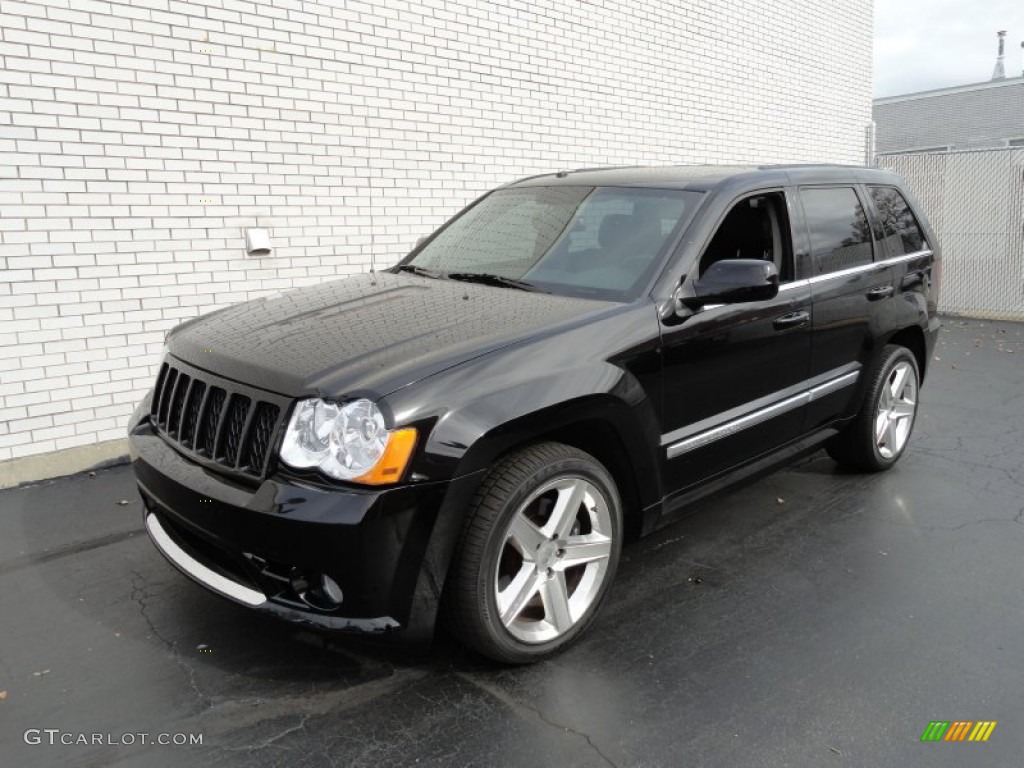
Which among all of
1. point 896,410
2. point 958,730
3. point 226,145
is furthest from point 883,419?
point 226,145

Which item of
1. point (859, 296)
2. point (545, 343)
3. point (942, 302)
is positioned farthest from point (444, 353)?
point (942, 302)

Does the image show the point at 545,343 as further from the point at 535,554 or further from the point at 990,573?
the point at 990,573

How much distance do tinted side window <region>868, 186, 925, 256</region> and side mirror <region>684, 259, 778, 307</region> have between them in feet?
6.04

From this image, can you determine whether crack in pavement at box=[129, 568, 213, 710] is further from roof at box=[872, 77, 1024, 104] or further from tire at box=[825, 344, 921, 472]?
roof at box=[872, 77, 1024, 104]

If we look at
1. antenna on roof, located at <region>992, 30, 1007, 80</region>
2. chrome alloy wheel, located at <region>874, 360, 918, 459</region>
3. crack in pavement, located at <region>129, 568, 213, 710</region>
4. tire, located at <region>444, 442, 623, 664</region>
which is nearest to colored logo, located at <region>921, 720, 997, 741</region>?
tire, located at <region>444, 442, 623, 664</region>

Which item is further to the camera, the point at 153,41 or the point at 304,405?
the point at 153,41

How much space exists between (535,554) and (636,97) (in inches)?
287

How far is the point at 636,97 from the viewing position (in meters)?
9.12

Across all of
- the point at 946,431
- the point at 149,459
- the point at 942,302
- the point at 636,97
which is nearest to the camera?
the point at 149,459

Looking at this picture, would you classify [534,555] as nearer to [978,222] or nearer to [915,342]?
[915,342]

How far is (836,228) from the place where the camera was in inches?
176

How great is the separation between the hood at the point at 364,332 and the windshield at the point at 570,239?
204 millimetres

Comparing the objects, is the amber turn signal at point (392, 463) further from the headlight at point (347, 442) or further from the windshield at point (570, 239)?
the windshield at point (570, 239)

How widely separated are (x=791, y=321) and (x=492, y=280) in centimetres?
144
